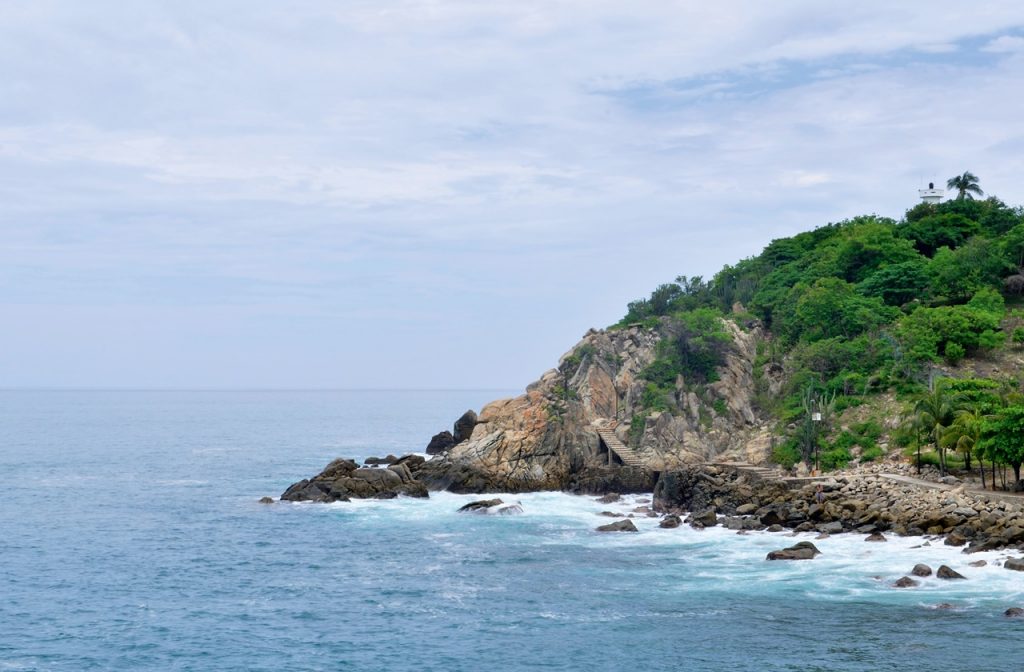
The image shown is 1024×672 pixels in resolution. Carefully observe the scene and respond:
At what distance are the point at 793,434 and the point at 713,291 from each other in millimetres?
36961

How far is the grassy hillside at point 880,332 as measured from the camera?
7250 cm

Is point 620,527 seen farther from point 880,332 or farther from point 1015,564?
point 880,332

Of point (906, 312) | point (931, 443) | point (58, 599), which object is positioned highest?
point (906, 312)

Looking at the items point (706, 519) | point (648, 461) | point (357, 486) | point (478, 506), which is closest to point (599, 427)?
point (648, 461)

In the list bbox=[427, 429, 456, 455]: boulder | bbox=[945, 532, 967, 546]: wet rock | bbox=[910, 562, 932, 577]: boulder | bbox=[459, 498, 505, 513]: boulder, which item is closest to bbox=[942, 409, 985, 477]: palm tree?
bbox=[945, 532, 967, 546]: wet rock

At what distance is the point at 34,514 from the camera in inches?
2891

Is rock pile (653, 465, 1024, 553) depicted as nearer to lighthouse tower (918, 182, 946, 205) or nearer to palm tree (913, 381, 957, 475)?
palm tree (913, 381, 957, 475)

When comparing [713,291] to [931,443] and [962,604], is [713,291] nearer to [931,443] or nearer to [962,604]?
[931,443]

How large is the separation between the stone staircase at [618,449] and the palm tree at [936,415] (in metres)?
22.1

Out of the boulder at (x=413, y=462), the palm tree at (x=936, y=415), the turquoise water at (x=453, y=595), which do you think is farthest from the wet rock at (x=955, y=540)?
the boulder at (x=413, y=462)

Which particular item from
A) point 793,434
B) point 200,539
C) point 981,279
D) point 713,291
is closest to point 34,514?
point 200,539

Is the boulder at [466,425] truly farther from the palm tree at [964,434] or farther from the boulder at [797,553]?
the palm tree at [964,434]

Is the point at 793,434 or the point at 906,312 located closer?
the point at 793,434

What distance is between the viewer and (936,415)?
66.6 m
